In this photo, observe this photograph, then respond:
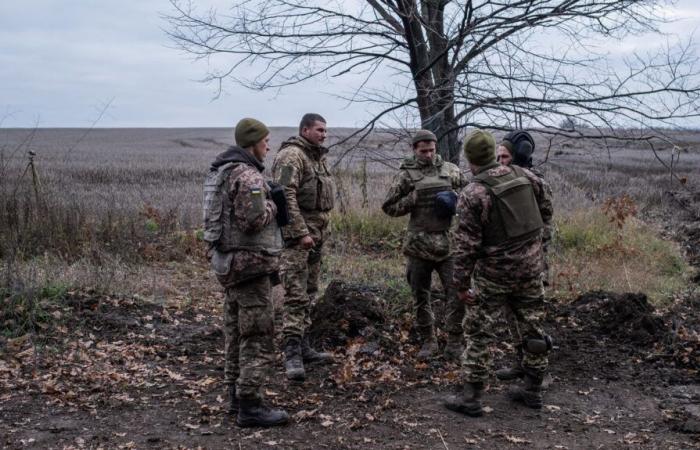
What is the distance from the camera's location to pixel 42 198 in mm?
9867

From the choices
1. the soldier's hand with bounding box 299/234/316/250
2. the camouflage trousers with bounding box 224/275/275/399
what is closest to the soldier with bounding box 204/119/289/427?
the camouflage trousers with bounding box 224/275/275/399

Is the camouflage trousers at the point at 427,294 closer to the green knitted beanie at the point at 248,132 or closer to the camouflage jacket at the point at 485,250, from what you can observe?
the camouflage jacket at the point at 485,250

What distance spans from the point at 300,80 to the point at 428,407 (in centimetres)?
500

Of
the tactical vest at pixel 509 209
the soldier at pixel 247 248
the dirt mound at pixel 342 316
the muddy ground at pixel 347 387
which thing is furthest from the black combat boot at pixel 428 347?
the soldier at pixel 247 248

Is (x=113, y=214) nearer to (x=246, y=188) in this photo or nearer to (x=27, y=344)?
(x=27, y=344)

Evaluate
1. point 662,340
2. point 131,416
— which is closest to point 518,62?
point 662,340

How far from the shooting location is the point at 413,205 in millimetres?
6191

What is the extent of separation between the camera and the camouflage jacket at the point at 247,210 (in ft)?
15.3

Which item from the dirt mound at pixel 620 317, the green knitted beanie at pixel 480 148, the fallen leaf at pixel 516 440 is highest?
the green knitted beanie at pixel 480 148

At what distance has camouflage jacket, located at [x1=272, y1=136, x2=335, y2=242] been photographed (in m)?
5.72

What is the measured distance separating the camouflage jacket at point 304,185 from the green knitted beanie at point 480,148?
4.75 feet

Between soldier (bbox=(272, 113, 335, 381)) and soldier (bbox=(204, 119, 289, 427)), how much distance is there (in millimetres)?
848

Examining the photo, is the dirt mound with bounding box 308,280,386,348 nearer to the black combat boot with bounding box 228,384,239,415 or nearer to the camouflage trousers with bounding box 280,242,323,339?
the camouflage trousers with bounding box 280,242,323,339

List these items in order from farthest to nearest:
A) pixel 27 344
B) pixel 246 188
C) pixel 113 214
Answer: pixel 113 214 → pixel 27 344 → pixel 246 188
